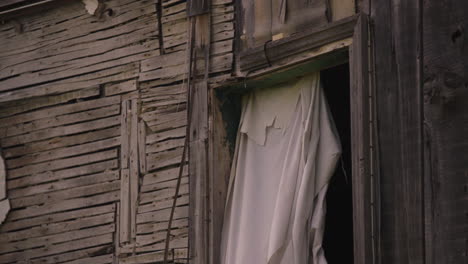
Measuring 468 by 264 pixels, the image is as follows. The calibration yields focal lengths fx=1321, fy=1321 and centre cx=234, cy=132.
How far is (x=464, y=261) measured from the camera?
815cm

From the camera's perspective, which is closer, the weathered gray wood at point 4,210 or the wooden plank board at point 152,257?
the wooden plank board at point 152,257

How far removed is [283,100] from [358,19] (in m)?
1.03

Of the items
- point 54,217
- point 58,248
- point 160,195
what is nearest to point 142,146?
point 160,195

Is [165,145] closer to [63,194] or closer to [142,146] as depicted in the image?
[142,146]

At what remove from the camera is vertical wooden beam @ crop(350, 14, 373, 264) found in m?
8.54

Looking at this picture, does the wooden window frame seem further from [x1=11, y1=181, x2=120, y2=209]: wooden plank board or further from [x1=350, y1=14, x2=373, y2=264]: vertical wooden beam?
[x1=11, y1=181, x2=120, y2=209]: wooden plank board

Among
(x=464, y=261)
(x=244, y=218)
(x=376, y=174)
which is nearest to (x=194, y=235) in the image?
(x=244, y=218)

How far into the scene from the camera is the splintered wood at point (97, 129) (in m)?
10.1

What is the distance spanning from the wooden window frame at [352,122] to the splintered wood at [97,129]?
0.21 meters

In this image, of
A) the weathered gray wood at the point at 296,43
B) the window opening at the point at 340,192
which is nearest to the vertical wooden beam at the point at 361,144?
the weathered gray wood at the point at 296,43

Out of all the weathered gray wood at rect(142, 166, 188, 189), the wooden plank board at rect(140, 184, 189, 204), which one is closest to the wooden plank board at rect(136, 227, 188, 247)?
the wooden plank board at rect(140, 184, 189, 204)

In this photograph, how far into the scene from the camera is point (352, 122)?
8.84 metres

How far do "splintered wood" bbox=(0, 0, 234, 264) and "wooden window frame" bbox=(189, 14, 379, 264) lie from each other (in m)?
0.21

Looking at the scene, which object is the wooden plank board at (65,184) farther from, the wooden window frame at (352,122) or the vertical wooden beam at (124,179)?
the wooden window frame at (352,122)
